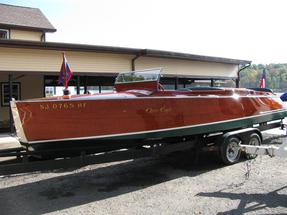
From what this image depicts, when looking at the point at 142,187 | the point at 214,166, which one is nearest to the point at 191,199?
the point at 142,187

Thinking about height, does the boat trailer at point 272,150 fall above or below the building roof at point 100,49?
below

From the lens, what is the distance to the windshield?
7078mm

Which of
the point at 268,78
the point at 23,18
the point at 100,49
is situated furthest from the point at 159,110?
the point at 268,78

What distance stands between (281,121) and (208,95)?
3.80 m

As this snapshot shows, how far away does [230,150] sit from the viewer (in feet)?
25.0

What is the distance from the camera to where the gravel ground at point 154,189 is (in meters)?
4.92

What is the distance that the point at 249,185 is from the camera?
19.5ft

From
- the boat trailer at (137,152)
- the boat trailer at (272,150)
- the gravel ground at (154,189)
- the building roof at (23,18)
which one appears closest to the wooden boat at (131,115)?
the boat trailer at (137,152)

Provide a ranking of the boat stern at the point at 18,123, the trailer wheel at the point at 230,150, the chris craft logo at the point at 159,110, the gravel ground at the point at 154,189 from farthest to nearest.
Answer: the trailer wheel at the point at 230,150
the chris craft logo at the point at 159,110
the boat stern at the point at 18,123
the gravel ground at the point at 154,189

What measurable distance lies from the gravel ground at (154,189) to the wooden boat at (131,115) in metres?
0.78

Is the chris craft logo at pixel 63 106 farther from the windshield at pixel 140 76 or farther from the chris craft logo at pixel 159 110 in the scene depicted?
the windshield at pixel 140 76

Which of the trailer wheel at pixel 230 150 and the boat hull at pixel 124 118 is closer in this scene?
the boat hull at pixel 124 118

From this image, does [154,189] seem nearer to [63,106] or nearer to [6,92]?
[63,106]

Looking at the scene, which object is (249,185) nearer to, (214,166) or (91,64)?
(214,166)
